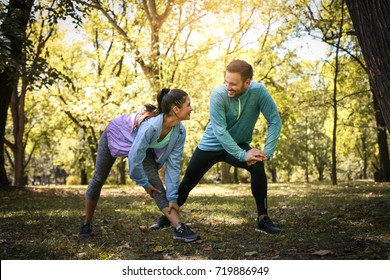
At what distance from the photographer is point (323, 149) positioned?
152ft

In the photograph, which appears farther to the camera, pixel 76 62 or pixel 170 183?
pixel 76 62

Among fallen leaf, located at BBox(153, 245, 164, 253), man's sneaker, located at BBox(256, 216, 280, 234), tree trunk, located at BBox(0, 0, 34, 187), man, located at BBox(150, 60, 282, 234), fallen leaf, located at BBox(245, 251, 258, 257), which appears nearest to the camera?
fallen leaf, located at BBox(245, 251, 258, 257)

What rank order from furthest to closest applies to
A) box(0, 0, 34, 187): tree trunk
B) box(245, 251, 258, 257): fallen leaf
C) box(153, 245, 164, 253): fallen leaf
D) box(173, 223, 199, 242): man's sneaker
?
box(0, 0, 34, 187): tree trunk → box(173, 223, 199, 242): man's sneaker → box(153, 245, 164, 253): fallen leaf → box(245, 251, 258, 257): fallen leaf

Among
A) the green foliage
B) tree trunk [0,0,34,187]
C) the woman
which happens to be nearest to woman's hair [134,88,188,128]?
the woman

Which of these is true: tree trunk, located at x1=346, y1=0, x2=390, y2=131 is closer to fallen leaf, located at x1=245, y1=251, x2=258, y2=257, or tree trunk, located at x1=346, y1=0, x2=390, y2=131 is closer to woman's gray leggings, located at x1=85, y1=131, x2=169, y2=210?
fallen leaf, located at x1=245, y1=251, x2=258, y2=257

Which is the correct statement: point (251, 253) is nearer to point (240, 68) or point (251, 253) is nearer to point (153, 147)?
point (153, 147)

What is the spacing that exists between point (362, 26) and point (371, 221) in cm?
269

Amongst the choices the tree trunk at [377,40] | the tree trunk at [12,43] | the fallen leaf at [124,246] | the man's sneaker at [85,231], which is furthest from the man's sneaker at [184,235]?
the tree trunk at [12,43]

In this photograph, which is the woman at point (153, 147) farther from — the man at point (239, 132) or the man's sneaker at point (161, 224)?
the man's sneaker at point (161, 224)

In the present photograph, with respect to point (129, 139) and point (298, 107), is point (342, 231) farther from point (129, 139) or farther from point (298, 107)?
point (298, 107)

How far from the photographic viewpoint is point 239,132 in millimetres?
4828

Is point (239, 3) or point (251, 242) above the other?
point (239, 3)

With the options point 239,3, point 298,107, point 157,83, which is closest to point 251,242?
point 157,83

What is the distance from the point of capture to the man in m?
4.46
